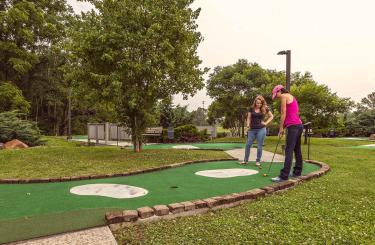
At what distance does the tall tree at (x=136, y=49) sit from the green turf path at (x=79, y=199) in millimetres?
3752

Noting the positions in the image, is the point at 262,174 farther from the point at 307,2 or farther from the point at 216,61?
the point at 216,61

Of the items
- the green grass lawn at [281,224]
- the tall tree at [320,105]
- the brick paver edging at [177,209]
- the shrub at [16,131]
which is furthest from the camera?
the tall tree at [320,105]

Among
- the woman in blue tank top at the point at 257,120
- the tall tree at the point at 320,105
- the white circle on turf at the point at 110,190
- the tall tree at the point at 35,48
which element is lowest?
the white circle on turf at the point at 110,190

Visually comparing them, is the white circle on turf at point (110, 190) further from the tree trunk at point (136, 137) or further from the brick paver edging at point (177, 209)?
the tree trunk at point (136, 137)

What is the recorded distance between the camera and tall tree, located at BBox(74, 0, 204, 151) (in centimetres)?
831

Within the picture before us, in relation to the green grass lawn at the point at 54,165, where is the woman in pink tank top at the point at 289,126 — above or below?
above

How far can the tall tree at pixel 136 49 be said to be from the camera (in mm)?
8312

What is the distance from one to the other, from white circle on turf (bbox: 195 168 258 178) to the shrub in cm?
968

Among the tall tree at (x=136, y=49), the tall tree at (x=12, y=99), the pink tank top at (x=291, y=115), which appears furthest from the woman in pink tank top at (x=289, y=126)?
the tall tree at (x=12, y=99)

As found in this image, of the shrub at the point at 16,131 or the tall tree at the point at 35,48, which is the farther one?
the tall tree at the point at 35,48

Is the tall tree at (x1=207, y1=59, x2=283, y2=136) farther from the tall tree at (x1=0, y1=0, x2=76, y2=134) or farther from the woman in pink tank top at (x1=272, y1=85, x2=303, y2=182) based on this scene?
the woman in pink tank top at (x1=272, y1=85, x2=303, y2=182)

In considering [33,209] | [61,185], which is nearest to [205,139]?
[61,185]

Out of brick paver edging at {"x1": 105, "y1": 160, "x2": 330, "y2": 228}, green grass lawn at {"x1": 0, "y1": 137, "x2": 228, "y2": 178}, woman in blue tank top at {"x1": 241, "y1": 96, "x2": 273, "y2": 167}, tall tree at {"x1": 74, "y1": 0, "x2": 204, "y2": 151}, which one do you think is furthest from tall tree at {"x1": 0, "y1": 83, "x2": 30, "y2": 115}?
brick paver edging at {"x1": 105, "y1": 160, "x2": 330, "y2": 228}

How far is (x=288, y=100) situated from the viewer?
5145 mm
